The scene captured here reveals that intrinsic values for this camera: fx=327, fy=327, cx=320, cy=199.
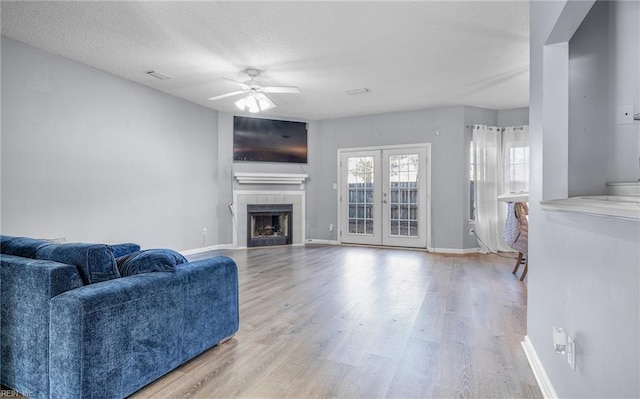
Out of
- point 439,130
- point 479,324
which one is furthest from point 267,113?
point 479,324

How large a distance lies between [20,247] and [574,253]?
285 centimetres

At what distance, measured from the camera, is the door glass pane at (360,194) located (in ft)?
22.4

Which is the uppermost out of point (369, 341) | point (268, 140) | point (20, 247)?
point (268, 140)

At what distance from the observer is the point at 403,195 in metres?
6.52

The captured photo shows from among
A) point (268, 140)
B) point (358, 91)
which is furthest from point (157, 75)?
point (358, 91)

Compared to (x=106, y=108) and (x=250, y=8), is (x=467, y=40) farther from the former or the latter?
(x=106, y=108)

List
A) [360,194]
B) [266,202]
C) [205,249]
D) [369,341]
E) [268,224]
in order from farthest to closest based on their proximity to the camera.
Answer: [268,224], [360,194], [266,202], [205,249], [369,341]

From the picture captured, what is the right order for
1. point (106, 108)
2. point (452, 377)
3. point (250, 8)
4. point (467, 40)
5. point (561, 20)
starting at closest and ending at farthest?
1. point (561, 20)
2. point (452, 377)
3. point (250, 8)
4. point (467, 40)
5. point (106, 108)

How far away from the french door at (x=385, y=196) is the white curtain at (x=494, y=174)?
0.94 meters

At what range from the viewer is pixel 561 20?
1627 millimetres

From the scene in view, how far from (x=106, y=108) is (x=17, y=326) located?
3.71 metres

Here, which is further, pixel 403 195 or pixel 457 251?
pixel 403 195

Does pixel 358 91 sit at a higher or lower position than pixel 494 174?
higher

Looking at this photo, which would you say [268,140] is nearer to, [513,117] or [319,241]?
[319,241]
